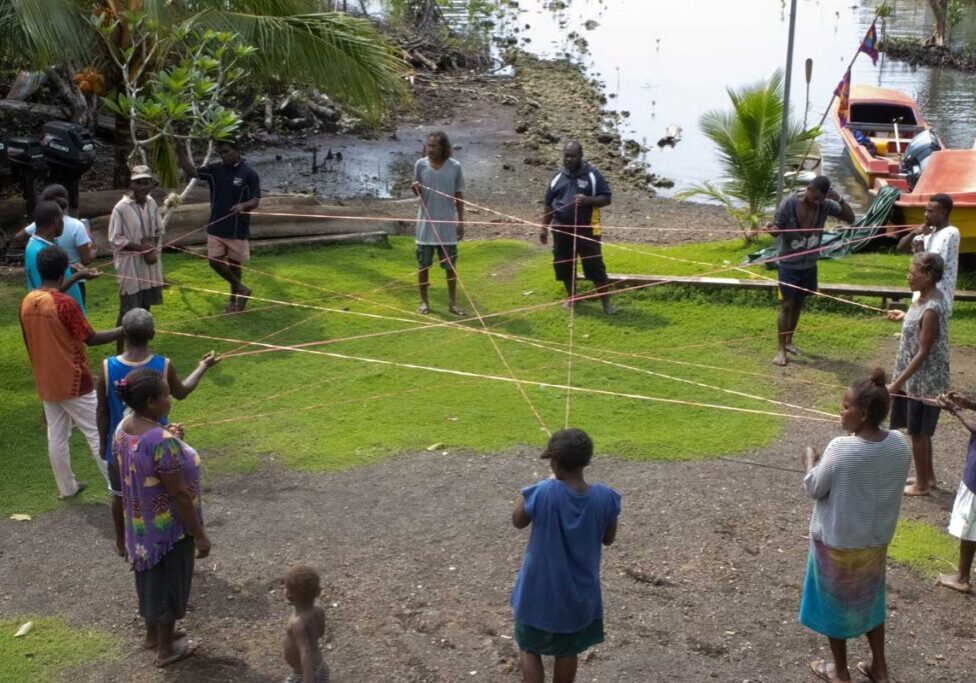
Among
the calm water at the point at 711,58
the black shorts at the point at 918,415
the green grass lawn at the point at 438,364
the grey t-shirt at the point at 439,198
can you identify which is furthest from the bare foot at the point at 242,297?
the calm water at the point at 711,58

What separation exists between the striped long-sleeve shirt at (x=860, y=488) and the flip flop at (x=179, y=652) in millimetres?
Answer: 3021

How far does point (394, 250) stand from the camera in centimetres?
1301

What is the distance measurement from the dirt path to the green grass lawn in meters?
0.47

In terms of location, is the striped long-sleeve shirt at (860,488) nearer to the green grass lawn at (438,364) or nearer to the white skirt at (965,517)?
the white skirt at (965,517)

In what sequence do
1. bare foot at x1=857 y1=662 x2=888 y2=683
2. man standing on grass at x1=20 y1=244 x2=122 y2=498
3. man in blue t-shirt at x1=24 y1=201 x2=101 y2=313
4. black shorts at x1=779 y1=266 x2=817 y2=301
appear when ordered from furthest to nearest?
black shorts at x1=779 y1=266 x2=817 y2=301
man in blue t-shirt at x1=24 y1=201 x2=101 y2=313
man standing on grass at x1=20 y1=244 x2=122 y2=498
bare foot at x1=857 y1=662 x2=888 y2=683

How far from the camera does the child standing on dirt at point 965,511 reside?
18.7ft

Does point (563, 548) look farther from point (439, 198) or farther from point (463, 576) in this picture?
point (439, 198)

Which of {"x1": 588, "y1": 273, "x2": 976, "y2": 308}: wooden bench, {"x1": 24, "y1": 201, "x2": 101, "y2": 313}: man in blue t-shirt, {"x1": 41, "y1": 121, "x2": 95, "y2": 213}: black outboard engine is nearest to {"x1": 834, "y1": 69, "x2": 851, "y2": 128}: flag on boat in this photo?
{"x1": 588, "y1": 273, "x2": 976, "y2": 308}: wooden bench

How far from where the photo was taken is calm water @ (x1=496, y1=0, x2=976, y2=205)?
26.1 m

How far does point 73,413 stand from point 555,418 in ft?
11.2

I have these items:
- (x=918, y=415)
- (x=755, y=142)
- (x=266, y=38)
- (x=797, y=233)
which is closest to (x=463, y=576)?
(x=918, y=415)

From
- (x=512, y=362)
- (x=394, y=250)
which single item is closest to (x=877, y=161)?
(x=394, y=250)

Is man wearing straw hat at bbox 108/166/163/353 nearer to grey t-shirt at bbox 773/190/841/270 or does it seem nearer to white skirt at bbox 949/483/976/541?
grey t-shirt at bbox 773/190/841/270

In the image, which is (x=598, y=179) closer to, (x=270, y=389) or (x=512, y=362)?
(x=512, y=362)
